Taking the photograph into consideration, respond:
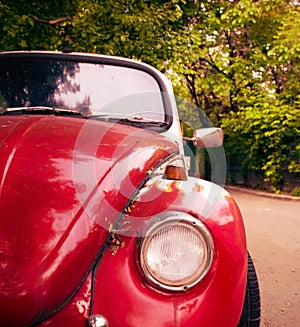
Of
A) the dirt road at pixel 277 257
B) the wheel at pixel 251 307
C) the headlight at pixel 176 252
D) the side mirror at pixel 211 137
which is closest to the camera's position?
the headlight at pixel 176 252

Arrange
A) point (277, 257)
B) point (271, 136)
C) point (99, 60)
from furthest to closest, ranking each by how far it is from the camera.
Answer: point (271, 136), point (277, 257), point (99, 60)

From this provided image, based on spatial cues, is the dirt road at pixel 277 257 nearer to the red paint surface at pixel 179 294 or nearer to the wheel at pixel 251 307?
the wheel at pixel 251 307

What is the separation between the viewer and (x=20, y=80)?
3.24 meters

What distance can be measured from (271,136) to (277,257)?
26.6 ft

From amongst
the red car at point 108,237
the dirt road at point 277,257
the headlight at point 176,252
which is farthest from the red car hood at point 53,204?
the dirt road at point 277,257

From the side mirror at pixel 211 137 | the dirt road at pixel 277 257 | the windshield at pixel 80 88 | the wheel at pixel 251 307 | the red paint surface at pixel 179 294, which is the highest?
the windshield at pixel 80 88

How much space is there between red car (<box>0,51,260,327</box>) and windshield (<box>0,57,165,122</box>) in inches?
42.0

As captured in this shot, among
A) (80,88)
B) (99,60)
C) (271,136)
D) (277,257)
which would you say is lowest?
(277,257)

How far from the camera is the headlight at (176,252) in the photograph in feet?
5.37

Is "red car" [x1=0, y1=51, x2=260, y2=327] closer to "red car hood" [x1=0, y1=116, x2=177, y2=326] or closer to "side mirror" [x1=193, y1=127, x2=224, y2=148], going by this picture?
"red car hood" [x1=0, y1=116, x2=177, y2=326]

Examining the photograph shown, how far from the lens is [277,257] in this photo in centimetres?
554

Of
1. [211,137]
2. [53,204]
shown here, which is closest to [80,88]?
[211,137]

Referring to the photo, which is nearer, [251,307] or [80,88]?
[251,307]

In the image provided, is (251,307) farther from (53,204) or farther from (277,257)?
(277,257)
